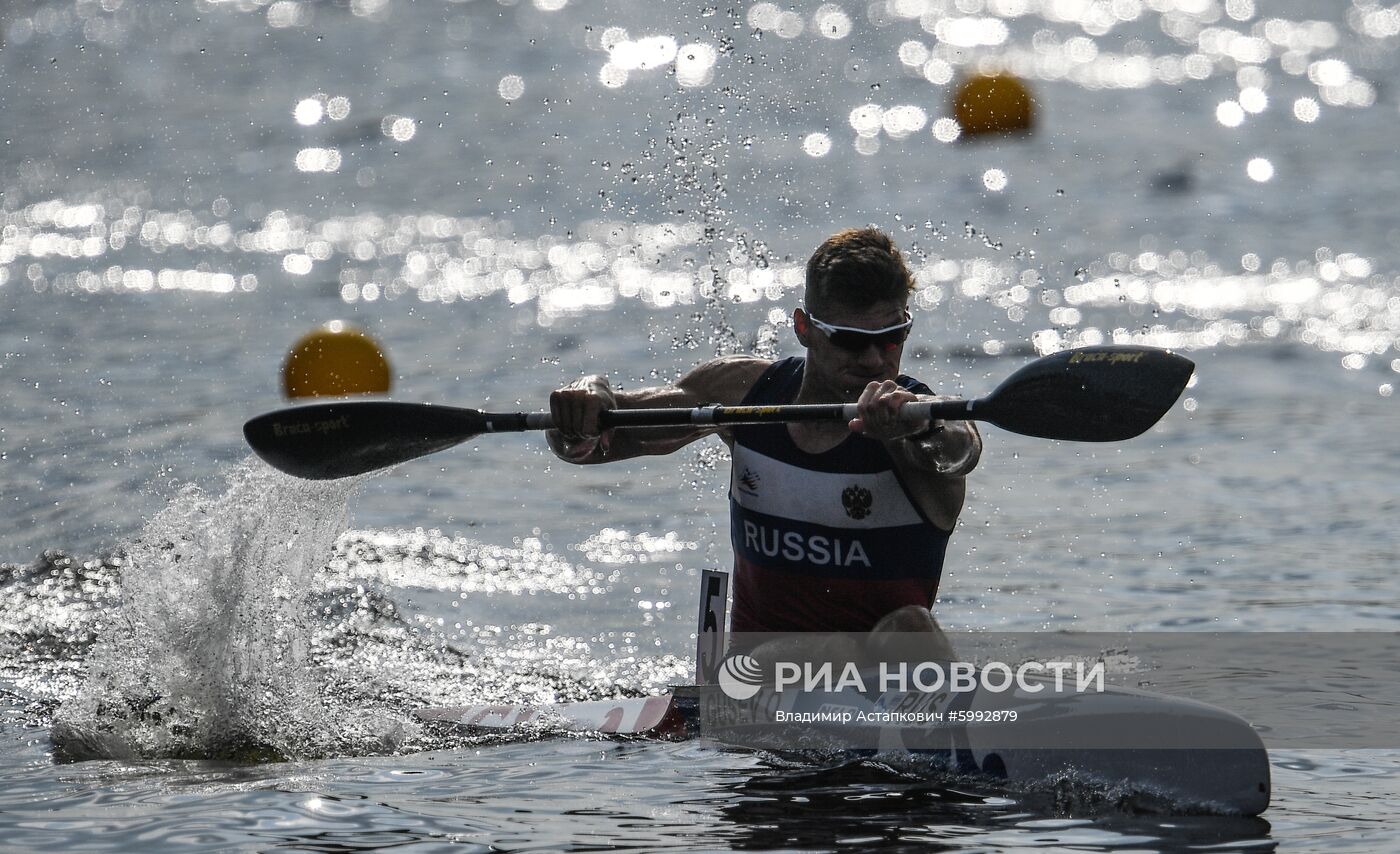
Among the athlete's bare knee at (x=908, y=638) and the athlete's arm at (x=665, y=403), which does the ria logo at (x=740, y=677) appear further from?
the athlete's arm at (x=665, y=403)

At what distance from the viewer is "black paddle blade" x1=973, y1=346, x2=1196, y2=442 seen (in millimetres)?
5195

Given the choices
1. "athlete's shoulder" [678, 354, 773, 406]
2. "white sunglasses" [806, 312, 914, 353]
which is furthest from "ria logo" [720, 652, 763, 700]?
"white sunglasses" [806, 312, 914, 353]

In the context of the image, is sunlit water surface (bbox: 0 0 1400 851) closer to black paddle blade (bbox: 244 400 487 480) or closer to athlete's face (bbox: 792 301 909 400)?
black paddle blade (bbox: 244 400 487 480)

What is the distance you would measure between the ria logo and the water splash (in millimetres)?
1405

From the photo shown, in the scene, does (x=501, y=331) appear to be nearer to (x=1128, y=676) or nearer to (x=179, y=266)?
(x=179, y=266)

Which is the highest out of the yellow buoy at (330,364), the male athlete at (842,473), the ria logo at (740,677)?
the yellow buoy at (330,364)

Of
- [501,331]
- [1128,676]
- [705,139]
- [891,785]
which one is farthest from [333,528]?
[705,139]

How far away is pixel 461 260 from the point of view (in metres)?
17.6

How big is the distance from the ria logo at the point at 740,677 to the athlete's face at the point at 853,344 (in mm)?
929

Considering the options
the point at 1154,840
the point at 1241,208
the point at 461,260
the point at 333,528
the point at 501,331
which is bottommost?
the point at 1154,840

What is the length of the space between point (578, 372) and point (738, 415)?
832 centimetres

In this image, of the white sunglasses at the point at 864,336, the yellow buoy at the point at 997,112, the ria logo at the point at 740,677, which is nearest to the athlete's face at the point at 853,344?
the white sunglasses at the point at 864,336

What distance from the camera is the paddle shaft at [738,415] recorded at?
4.94 metres

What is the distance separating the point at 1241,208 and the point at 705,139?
805 cm
